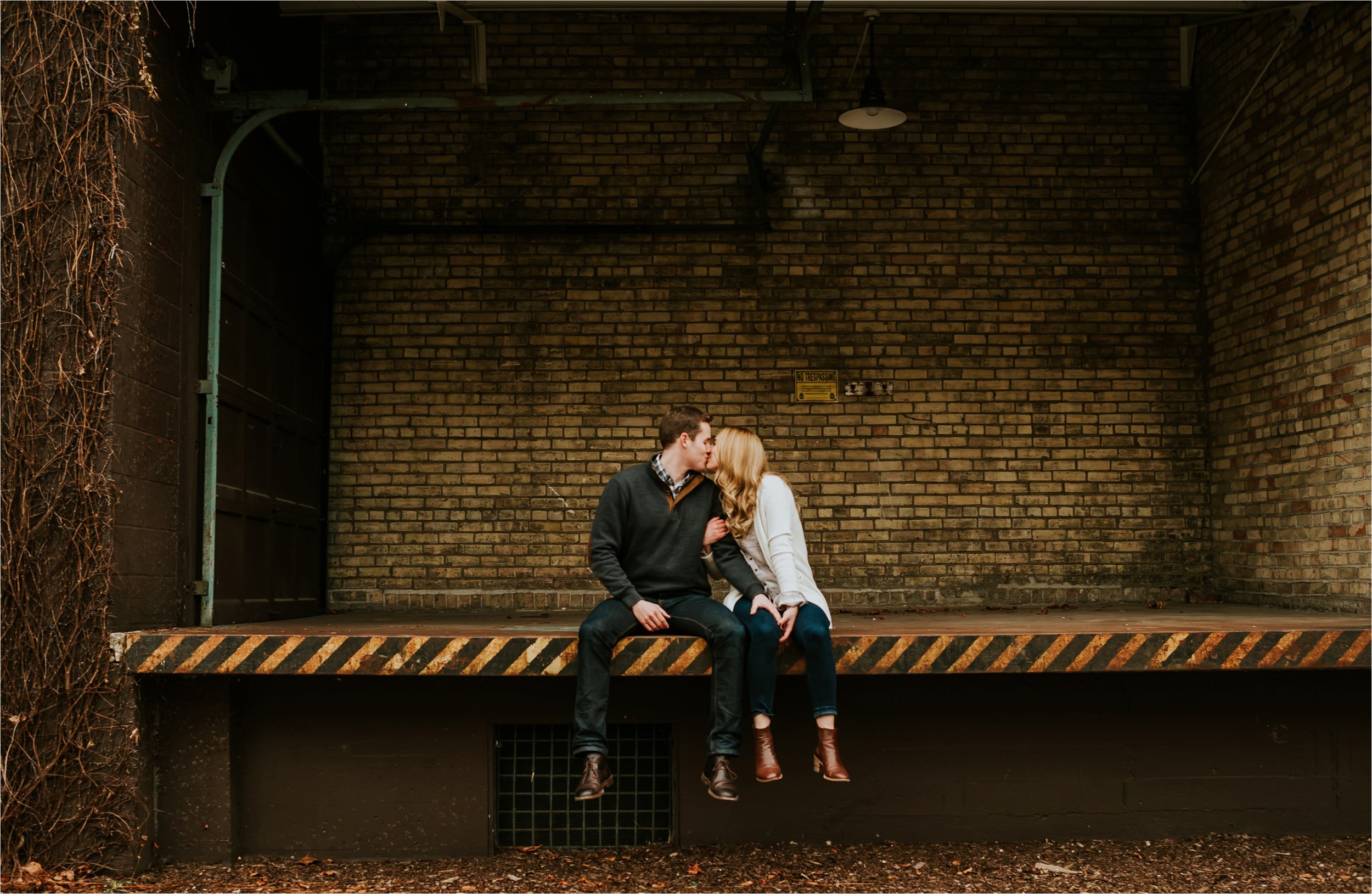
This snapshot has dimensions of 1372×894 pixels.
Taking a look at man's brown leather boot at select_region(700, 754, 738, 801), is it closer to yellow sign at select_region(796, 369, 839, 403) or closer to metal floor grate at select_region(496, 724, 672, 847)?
metal floor grate at select_region(496, 724, 672, 847)

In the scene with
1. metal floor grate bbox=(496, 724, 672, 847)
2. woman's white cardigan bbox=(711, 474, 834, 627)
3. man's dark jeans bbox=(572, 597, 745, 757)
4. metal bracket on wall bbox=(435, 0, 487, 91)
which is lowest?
metal floor grate bbox=(496, 724, 672, 847)

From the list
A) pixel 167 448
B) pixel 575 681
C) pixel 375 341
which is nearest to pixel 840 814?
pixel 575 681

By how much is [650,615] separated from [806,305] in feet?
12.6

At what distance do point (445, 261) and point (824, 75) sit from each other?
10.3ft

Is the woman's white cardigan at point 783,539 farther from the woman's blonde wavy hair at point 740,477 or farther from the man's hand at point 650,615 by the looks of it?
the man's hand at point 650,615

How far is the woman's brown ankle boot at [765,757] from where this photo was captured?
15.1ft

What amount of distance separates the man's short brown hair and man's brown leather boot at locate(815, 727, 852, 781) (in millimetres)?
1441

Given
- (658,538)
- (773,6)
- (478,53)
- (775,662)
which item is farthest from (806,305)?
(775,662)

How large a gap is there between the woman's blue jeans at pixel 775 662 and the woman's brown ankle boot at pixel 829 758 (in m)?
0.09

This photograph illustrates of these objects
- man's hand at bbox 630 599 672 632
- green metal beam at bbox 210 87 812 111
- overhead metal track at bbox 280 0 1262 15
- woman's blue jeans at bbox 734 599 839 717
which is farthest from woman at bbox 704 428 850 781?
overhead metal track at bbox 280 0 1262 15

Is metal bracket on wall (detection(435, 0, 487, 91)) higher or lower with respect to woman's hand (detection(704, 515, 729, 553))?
higher

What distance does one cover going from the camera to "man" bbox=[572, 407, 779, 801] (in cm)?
464

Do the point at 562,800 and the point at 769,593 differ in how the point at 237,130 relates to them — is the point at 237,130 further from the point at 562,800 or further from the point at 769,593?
the point at 562,800

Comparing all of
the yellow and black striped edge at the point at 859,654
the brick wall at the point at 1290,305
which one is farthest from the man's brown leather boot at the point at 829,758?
the brick wall at the point at 1290,305
